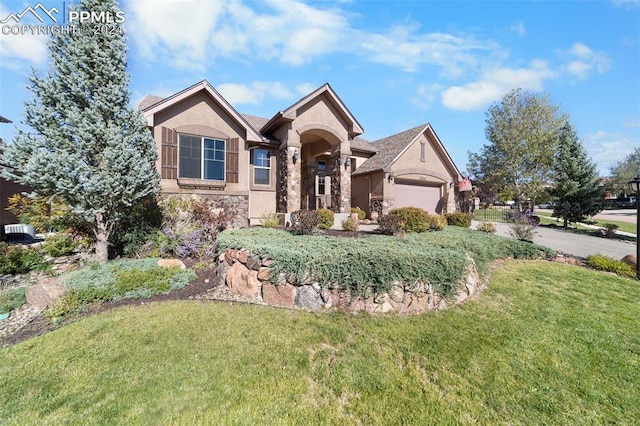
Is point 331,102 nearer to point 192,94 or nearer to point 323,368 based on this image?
point 192,94

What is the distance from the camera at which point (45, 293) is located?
5.26 m

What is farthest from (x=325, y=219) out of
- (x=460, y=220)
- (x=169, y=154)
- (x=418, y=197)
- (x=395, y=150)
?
(x=418, y=197)

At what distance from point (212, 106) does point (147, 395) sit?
1197cm

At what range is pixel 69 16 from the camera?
21.5ft

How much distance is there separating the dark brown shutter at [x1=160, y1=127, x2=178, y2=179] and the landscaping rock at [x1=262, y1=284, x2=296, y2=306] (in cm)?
829

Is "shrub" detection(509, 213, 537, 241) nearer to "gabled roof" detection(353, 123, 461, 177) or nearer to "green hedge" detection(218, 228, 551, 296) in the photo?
"green hedge" detection(218, 228, 551, 296)

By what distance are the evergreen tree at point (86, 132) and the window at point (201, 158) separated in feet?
14.7

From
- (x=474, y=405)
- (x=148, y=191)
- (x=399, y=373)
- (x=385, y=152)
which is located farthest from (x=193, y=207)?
(x=385, y=152)

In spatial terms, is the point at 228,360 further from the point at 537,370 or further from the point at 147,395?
the point at 537,370

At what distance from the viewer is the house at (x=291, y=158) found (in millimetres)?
11516

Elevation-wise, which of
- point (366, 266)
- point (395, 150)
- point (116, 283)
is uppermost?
point (395, 150)

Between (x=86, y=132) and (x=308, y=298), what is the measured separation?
6.69 meters

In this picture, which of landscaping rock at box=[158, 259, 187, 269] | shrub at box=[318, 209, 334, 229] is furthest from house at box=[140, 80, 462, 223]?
landscaping rock at box=[158, 259, 187, 269]

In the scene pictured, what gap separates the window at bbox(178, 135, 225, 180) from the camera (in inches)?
456
